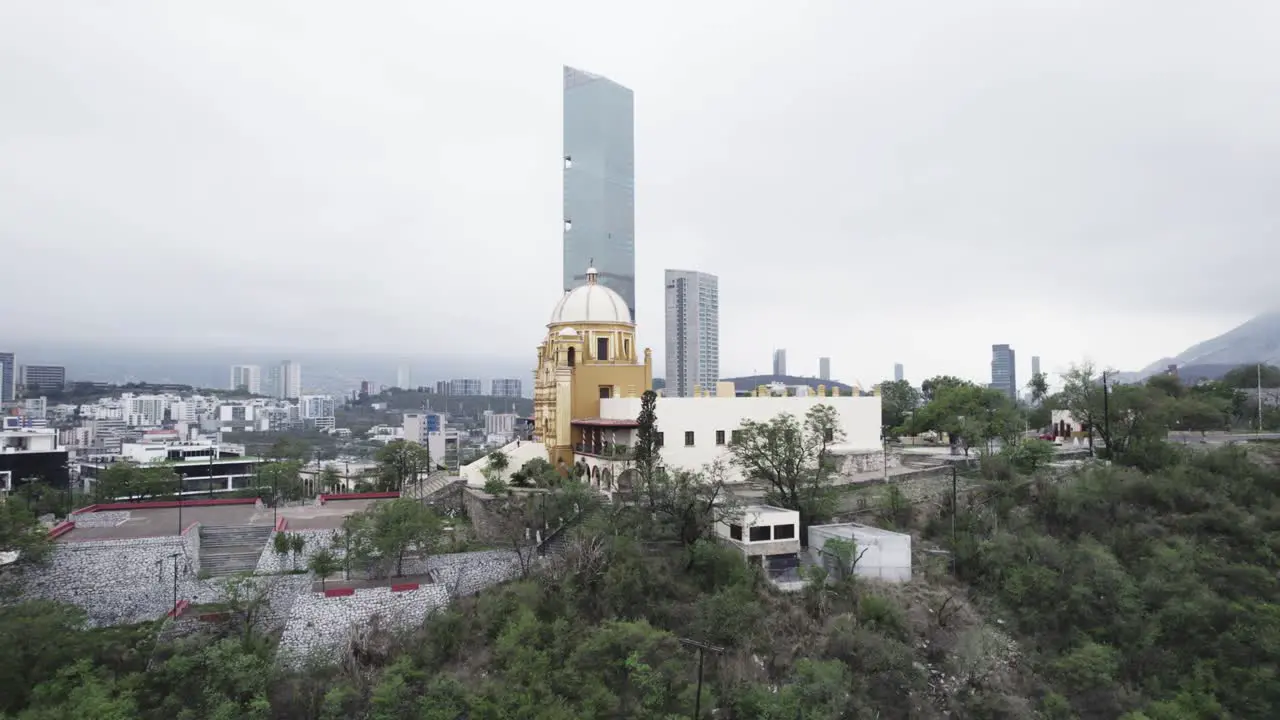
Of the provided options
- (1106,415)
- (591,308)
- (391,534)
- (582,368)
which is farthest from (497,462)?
(1106,415)

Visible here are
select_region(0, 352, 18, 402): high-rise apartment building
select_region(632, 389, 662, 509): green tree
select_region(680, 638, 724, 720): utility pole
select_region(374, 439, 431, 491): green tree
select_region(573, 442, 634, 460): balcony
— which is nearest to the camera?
select_region(680, 638, 724, 720): utility pole

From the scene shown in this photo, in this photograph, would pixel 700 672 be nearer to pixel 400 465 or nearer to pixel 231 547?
pixel 231 547

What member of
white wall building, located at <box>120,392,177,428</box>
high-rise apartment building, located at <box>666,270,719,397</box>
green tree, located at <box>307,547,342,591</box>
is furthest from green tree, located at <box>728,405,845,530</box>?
white wall building, located at <box>120,392,177,428</box>

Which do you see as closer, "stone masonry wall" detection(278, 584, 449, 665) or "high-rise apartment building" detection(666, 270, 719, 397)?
"stone masonry wall" detection(278, 584, 449, 665)

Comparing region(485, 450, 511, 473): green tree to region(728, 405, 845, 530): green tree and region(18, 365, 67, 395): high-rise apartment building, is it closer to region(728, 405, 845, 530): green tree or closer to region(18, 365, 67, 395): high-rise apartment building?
region(728, 405, 845, 530): green tree

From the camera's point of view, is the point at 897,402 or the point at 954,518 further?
the point at 897,402

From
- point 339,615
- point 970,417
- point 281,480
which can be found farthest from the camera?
point 970,417
